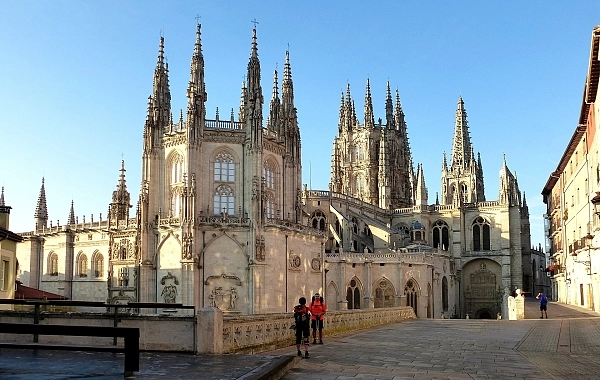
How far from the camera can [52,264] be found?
7369cm

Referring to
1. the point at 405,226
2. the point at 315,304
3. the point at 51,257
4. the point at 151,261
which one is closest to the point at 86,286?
the point at 51,257

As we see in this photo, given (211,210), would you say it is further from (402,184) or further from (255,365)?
(402,184)

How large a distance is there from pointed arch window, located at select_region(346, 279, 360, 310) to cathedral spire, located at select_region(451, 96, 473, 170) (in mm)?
43682

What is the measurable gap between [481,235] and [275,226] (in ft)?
143

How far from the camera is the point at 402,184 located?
326ft

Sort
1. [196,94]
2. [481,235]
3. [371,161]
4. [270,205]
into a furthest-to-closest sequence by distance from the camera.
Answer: [371,161], [481,235], [270,205], [196,94]

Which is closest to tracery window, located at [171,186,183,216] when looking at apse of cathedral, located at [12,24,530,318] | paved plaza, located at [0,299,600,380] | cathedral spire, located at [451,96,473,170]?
apse of cathedral, located at [12,24,530,318]

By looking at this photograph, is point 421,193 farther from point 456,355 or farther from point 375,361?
point 375,361

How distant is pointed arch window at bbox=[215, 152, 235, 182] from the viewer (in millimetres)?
48812

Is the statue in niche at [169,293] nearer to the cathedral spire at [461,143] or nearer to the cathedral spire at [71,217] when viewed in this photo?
the cathedral spire at [71,217]

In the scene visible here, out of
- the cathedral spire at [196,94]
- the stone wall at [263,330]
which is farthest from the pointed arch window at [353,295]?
the stone wall at [263,330]

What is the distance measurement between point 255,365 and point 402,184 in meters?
88.8

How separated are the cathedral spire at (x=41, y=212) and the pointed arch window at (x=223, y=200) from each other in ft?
128

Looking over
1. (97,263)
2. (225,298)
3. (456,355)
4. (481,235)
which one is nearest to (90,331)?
(456,355)
